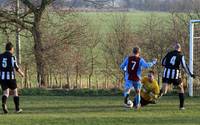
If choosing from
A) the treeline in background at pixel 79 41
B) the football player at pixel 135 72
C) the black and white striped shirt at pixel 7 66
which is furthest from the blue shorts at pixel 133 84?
the treeline in background at pixel 79 41

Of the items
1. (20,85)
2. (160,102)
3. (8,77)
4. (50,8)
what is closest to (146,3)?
(50,8)

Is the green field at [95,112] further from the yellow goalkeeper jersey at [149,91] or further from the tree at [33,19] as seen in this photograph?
the tree at [33,19]

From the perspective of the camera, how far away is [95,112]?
17078 mm

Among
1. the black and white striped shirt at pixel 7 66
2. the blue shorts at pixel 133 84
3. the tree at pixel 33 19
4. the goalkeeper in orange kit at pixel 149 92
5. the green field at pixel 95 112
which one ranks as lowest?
the green field at pixel 95 112

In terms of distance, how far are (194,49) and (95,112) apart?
18.9ft

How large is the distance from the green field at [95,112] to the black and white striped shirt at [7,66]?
3.31 feet

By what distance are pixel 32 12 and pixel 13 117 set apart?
39.6 ft

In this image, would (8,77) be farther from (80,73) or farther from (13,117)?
Answer: (80,73)

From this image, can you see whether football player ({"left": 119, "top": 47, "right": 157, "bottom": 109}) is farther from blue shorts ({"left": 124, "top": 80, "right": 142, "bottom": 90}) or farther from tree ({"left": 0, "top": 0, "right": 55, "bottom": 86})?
tree ({"left": 0, "top": 0, "right": 55, "bottom": 86})

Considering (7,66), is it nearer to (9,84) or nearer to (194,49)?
(9,84)

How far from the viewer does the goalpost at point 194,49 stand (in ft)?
67.6

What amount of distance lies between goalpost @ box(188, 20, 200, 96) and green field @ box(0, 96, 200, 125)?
0.88 m

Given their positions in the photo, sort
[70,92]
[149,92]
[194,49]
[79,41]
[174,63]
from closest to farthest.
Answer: [174,63] → [149,92] → [194,49] → [70,92] → [79,41]

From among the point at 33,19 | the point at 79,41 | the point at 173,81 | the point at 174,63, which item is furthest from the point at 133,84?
the point at 33,19
